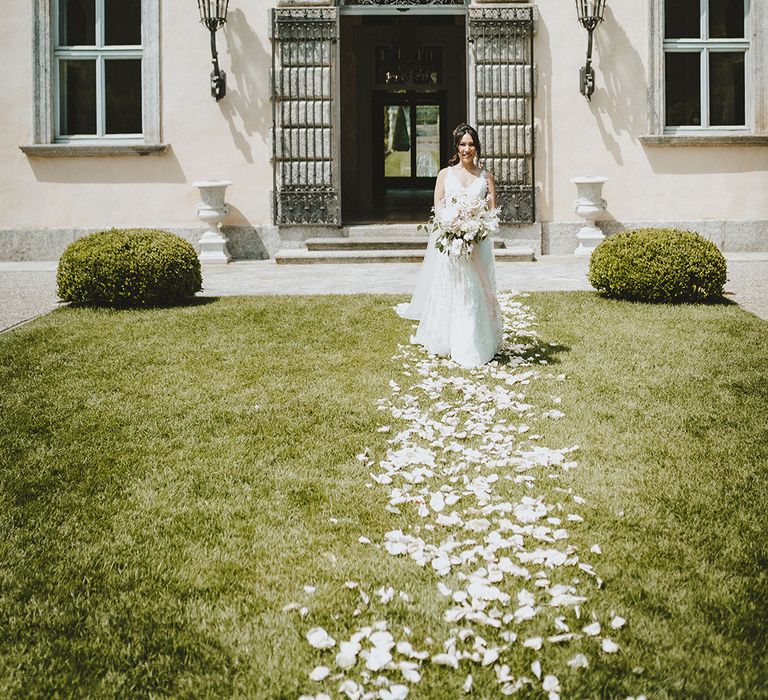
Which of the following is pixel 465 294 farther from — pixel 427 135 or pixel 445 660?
pixel 427 135

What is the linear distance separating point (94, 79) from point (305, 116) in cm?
310

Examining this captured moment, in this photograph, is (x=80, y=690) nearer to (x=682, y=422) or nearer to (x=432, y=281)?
(x=682, y=422)

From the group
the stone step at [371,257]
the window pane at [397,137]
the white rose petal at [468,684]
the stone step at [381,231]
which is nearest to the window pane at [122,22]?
the stone step at [371,257]

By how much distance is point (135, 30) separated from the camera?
12102 millimetres

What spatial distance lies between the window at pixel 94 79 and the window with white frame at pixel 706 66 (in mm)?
7178

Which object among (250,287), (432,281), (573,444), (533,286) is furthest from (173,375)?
(533,286)

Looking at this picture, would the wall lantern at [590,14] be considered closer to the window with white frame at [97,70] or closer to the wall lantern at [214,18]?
the wall lantern at [214,18]

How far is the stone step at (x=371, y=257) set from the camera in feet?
37.6

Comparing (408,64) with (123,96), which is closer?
(123,96)

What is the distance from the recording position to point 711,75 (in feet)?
39.9

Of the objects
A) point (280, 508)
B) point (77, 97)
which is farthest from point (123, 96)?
point (280, 508)

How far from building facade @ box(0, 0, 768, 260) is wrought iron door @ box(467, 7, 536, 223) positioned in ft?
0.06

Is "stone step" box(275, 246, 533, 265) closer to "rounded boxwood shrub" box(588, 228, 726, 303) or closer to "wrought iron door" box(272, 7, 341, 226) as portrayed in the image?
"wrought iron door" box(272, 7, 341, 226)

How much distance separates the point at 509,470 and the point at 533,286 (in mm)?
5422
